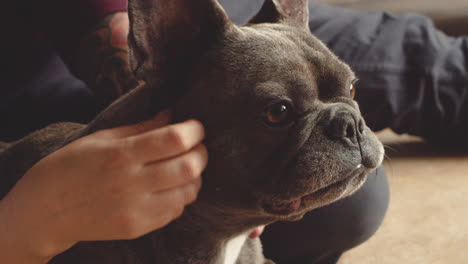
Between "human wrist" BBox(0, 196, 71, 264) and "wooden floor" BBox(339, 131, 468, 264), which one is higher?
"human wrist" BBox(0, 196, 71, 264)

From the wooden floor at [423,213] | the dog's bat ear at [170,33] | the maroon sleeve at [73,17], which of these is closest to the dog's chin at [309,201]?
the dog's bat ear at [170,33]

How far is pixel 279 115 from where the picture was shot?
2.61 ft

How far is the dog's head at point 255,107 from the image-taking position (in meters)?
0.79

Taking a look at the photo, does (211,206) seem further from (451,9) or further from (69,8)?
(451,9)

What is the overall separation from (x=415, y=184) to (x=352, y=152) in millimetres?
1137

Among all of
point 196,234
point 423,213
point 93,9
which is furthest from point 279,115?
point 423,213

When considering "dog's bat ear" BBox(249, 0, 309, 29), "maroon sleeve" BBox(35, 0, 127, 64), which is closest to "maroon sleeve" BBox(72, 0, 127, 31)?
"maroon sleeve" BBox(35, 0, 127, 64)

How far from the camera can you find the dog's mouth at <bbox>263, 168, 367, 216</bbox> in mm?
817

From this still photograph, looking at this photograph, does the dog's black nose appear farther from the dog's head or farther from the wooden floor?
the wooden floor

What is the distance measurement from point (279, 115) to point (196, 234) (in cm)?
28

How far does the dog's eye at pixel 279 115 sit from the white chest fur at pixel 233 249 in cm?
29

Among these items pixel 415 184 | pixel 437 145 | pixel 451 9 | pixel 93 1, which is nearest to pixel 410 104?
pixel 415 184

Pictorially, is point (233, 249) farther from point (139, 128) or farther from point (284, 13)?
point (284, 13)

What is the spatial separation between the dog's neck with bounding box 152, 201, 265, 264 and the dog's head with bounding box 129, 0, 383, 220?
4 cm
